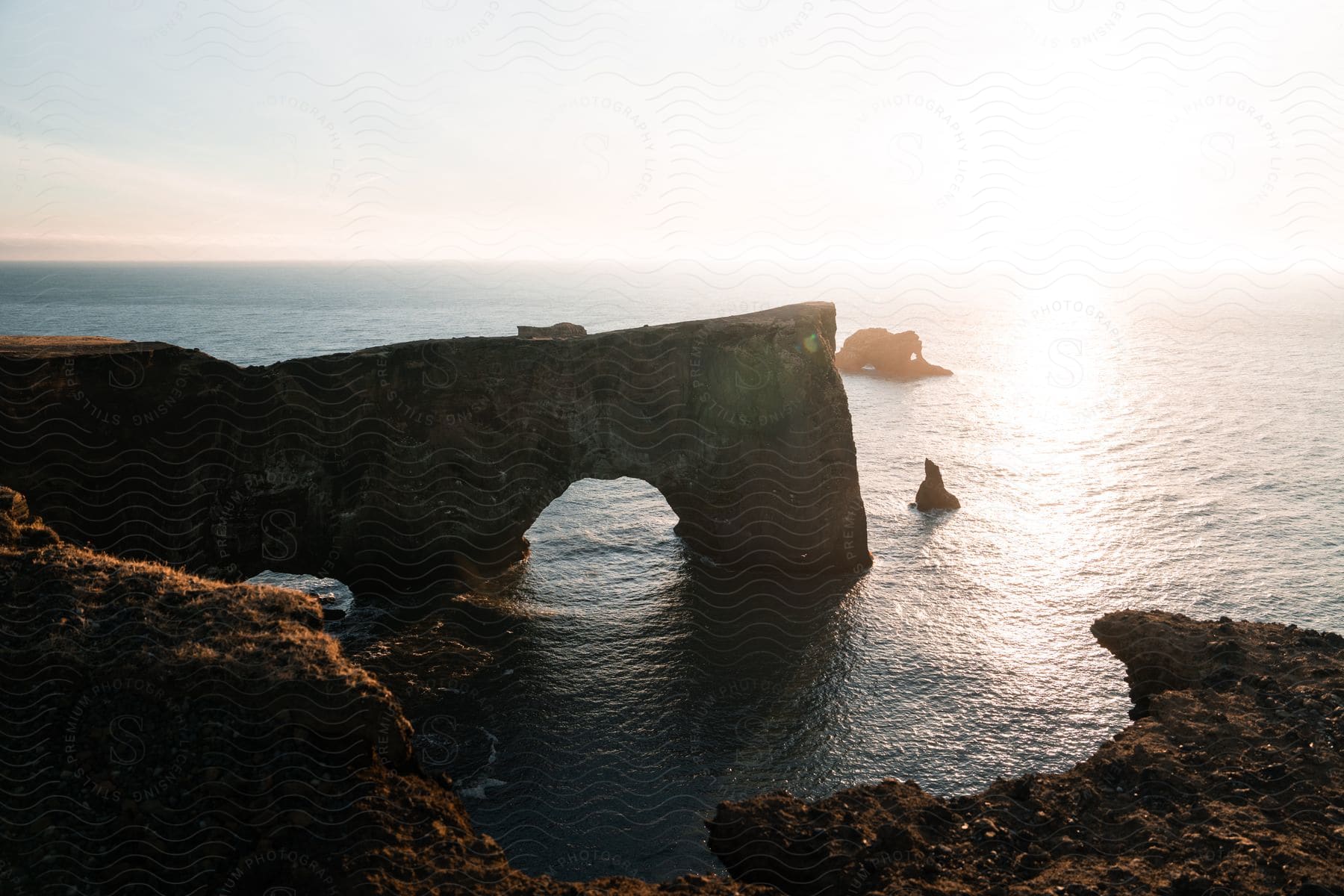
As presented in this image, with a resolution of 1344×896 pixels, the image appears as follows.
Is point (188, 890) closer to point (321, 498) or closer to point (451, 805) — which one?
point (451, 805)

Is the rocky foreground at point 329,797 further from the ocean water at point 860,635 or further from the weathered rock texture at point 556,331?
the weathered rock texture at point 556,331

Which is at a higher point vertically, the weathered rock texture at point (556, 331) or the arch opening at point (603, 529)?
the weathered rock texture at point (556, 331)

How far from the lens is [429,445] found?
39281 millimetres

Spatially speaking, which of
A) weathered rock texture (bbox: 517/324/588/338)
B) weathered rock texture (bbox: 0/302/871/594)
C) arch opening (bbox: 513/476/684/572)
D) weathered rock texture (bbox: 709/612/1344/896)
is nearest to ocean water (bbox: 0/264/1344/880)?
arch opening (bbox: 513/476/684/572)

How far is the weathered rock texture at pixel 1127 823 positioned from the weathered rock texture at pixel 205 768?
3559 millimetres

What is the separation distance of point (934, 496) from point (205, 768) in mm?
50394

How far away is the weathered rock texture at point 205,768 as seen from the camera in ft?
51.8

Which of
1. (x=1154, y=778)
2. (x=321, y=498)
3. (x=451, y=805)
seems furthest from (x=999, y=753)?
(x=321, y=498)

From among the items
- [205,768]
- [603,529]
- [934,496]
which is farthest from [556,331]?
[205,768]

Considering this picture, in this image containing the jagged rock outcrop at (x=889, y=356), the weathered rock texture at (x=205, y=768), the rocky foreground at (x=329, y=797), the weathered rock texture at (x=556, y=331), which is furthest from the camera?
the jagged rock outcrop at (x=889, y=356)

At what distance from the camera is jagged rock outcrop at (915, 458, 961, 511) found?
186 ft

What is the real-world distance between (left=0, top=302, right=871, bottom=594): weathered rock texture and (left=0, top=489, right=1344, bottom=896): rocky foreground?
982cm

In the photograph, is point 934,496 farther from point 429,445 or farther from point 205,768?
point 205,768

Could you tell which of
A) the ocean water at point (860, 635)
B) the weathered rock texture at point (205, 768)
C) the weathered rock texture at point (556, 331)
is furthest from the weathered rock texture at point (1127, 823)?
the weathered rock texture at point (556, 331)
